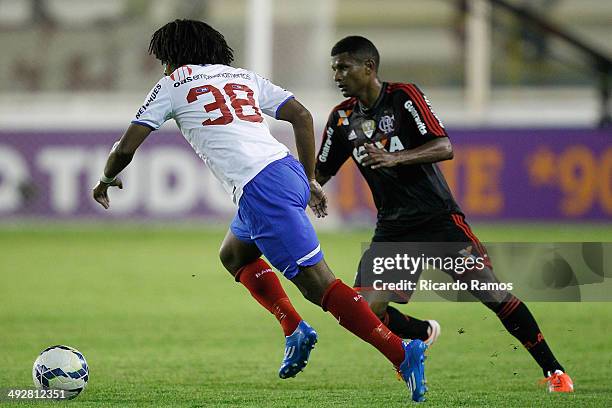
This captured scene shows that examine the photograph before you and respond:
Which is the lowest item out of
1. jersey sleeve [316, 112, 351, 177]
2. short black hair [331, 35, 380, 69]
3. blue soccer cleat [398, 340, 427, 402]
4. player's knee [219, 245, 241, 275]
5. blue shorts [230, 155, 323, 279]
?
blue soccer cleat [398, 340, 427, 402]

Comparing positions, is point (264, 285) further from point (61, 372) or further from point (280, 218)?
point (61, 372)

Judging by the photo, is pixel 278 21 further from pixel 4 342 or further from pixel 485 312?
pixel 4 342

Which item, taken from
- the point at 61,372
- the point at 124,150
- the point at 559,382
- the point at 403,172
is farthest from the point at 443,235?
the point at 61,372

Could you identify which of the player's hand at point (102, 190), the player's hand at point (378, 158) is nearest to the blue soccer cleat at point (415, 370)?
the player's hand at point (378, 158)

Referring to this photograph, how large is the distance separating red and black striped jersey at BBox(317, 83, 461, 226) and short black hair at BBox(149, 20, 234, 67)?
1040mm

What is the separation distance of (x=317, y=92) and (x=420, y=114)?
11.2m

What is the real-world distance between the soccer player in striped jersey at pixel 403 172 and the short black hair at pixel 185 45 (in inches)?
34.1

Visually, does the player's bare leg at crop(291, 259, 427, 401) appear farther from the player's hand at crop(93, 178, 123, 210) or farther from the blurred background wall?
the blurred background wall

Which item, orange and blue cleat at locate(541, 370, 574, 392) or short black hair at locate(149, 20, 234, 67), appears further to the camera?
orange and blue cleat at locate(541, 370, 574, 392)

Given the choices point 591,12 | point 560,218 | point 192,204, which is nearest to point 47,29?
point 192,204

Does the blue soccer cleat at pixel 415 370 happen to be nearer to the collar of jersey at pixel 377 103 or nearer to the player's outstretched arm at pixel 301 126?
the player's outstretched arm at pixel 301 126

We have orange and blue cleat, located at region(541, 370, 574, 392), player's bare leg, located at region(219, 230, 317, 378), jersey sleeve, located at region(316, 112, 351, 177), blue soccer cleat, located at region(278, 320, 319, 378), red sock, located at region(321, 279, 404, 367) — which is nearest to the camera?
red sock, located at region(321, 279, 404, 367)

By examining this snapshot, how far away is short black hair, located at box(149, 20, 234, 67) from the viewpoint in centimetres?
583

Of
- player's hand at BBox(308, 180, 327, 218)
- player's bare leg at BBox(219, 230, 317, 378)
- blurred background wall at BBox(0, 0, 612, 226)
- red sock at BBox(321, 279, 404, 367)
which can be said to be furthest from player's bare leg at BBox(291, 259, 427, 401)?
blurred background wall at BBox(0, 0, 612, 226)
